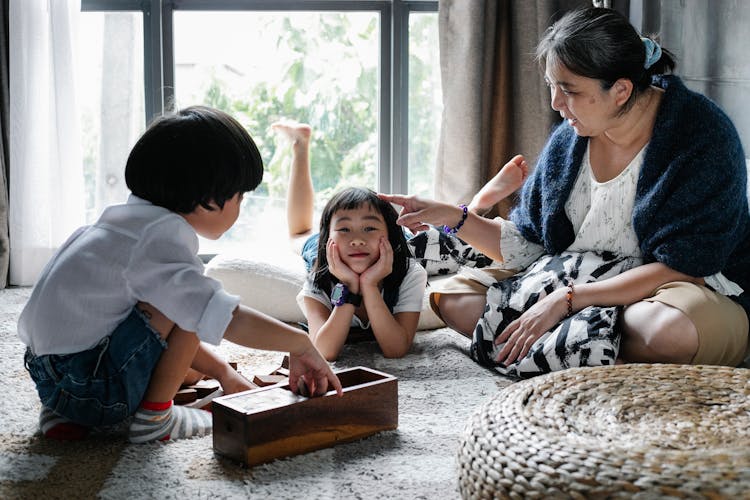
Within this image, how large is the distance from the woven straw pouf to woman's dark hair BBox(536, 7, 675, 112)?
0.68 metres

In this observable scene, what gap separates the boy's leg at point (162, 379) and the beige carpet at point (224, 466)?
0.10ft

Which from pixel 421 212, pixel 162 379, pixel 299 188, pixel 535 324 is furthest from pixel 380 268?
pixel 299 188

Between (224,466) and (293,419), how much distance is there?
132 millimetres

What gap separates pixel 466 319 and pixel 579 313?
0.35 m

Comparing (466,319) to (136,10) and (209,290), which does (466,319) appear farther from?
(136,10)

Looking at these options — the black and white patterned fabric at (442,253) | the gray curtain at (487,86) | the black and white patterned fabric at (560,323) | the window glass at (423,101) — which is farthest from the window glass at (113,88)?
the black and white patterned fabric at (560,323)

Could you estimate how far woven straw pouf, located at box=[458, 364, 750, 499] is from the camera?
1.04 m

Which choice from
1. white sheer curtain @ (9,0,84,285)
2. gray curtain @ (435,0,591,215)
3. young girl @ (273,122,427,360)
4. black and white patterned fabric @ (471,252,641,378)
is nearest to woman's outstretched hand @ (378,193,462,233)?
young girl @ (273,122,427,360)

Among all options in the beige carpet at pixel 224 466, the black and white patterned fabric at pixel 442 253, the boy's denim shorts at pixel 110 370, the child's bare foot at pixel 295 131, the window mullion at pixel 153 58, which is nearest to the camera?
the beige carpet at pixel 224 466

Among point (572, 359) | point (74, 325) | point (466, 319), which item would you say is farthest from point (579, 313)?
point (74, 325)

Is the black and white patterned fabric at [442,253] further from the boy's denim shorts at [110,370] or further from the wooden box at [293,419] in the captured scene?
the boy's denim shorts at [110,370]

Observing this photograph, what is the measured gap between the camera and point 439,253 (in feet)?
9.01

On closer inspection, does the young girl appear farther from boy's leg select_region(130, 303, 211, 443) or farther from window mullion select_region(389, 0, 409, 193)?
window mullion select_region(389, 0, 409, 193)

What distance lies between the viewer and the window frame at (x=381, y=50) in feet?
11.4
